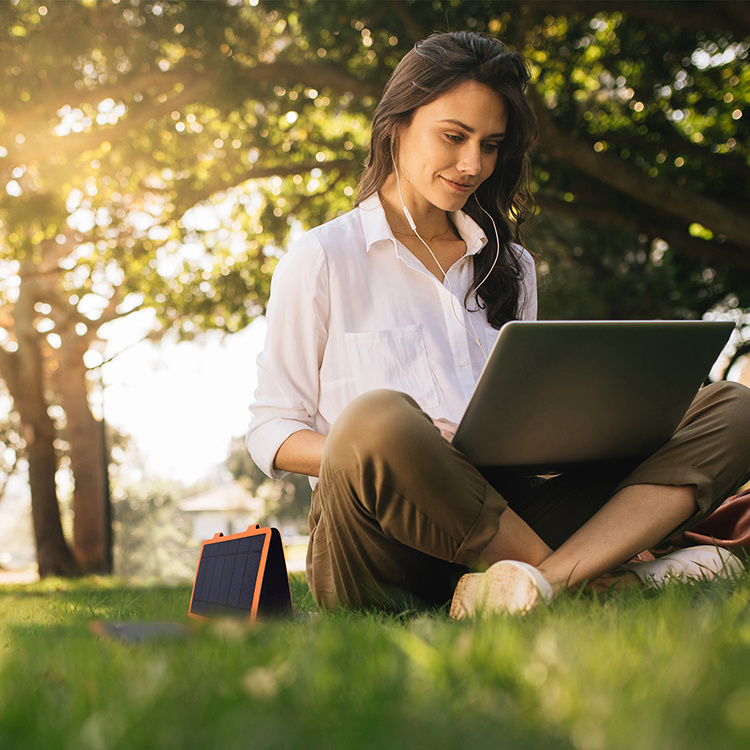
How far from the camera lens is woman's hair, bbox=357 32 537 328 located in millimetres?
2840

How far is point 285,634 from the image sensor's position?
1490 millimetres

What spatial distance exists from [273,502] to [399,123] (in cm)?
2440

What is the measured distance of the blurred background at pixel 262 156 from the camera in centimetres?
779

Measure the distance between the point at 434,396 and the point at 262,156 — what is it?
27.3ft

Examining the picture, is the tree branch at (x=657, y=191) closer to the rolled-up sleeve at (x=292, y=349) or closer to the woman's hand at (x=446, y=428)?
Answer: the rolled-up sleeve at (x=292, y=349)

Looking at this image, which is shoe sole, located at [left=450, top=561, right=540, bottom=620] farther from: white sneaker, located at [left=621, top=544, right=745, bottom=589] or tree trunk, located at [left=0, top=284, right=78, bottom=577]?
tree trunk, located at [left=0, top=284, right=78, bottom=577]

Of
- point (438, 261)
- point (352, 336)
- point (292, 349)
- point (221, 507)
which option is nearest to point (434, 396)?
point (352, 336)

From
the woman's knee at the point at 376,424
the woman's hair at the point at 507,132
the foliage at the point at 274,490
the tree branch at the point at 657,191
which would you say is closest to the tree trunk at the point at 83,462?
the tree branch at the point at 657,191

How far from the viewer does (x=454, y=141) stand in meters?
2.83

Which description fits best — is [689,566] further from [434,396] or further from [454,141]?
[454,141]

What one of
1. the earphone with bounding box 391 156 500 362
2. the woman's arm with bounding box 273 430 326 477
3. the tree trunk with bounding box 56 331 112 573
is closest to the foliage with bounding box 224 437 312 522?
the tree trunk with bounding box 56 331 112 573

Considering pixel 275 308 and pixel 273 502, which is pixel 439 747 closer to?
pixel 275 308

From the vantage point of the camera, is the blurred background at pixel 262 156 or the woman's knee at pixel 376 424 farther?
the blurred background at pixel 262 156

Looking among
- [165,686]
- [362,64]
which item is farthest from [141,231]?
[165,686]
